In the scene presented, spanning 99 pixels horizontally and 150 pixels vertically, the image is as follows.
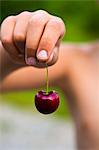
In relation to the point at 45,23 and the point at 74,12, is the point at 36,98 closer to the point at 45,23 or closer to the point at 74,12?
the point at 45,23

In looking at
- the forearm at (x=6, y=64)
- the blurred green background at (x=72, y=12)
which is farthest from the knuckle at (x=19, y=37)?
the blurred green background at (x=72, y=12)

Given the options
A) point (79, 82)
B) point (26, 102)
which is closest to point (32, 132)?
point (26, 102)

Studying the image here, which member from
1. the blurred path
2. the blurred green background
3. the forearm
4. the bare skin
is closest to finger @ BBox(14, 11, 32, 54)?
the forearm

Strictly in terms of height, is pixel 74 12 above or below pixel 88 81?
above

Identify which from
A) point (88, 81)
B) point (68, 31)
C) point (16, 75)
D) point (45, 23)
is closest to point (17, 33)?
point (45, 23)

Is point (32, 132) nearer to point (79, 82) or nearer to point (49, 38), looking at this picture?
point (79, 82)

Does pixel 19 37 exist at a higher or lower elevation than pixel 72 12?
lower

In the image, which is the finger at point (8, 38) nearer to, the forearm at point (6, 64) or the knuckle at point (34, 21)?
the knuckle at point (34, 21)
